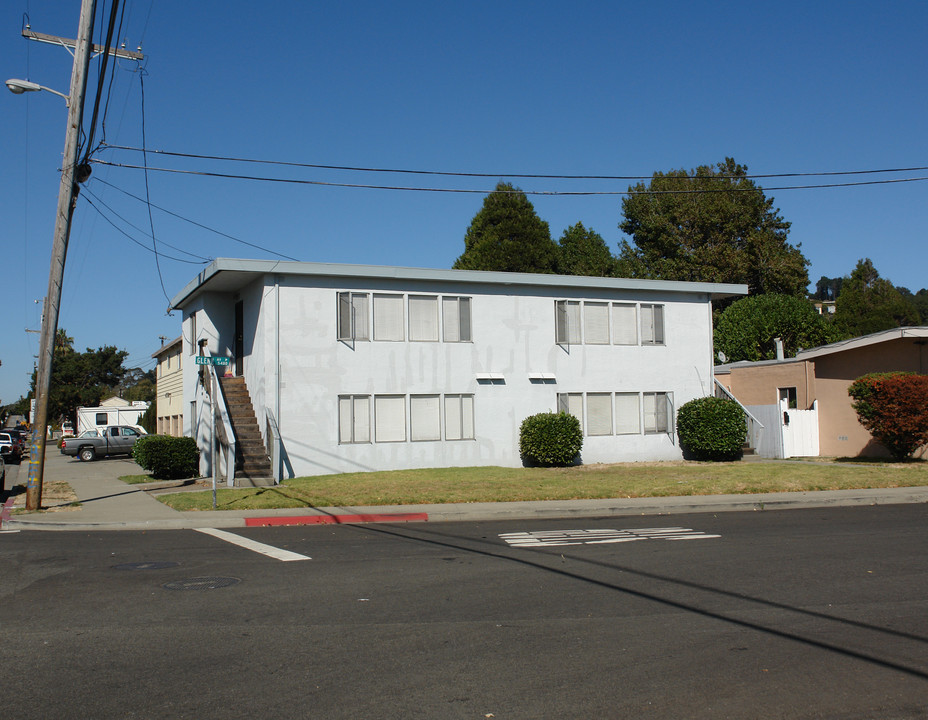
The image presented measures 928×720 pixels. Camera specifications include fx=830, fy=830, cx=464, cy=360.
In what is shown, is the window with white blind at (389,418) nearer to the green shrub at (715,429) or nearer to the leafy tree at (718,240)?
the green shrub at (715,429)

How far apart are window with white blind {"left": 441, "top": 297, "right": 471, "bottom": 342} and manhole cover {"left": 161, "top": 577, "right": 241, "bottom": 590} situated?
1478 cm

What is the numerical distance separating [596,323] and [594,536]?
13760 mm

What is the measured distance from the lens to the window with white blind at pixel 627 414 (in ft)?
84.0

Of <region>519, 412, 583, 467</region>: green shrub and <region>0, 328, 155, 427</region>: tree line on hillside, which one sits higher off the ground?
<region>0, 328, 155, 427</region>: tree line on hillside

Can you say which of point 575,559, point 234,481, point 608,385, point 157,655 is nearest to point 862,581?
point 575,559

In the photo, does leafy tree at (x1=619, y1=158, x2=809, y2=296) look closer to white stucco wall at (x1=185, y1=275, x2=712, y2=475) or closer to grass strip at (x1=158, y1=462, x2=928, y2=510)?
white stucco wall at (x1=185, y1=275, x2=712, y2=475)

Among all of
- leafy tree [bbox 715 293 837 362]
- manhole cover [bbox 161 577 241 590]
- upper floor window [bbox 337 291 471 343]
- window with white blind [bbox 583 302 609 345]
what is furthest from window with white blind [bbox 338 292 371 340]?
leafy tree [bbox 715 293 837 362]

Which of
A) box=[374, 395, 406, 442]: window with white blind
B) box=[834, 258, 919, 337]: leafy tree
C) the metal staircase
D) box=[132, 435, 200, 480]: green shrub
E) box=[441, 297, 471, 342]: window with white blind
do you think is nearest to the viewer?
the metal staircase

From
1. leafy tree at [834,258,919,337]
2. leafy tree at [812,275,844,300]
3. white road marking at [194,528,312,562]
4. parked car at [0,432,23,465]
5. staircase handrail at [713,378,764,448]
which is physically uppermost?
leafy tree at [812,275,844,300]

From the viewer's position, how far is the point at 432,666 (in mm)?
5984

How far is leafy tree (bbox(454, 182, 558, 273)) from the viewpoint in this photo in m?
54.5

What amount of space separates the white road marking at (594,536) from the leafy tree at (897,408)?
1174 centimetres

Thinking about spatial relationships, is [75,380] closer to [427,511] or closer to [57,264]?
[57,264]

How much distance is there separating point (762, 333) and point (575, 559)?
33754 millimetres
